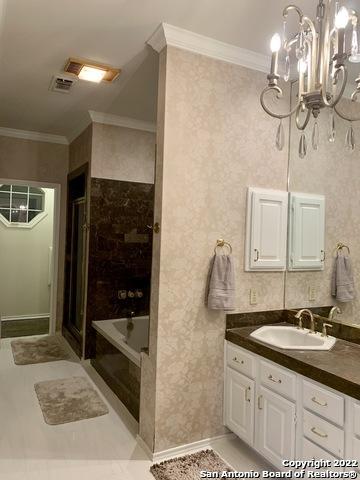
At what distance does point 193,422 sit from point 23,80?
3034mm

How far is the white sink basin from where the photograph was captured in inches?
87.5

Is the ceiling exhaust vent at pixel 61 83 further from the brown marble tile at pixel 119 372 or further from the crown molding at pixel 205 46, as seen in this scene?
the brown marble tile at pixel 119 372

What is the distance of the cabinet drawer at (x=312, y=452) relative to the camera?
1.71 metres

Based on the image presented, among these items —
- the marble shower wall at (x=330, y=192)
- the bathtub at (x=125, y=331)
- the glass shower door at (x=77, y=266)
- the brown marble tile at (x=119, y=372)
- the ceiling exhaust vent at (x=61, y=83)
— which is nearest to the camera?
the marble shower wall at (x=330, y=192)

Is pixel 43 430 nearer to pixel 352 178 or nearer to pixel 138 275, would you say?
pixel 138 275

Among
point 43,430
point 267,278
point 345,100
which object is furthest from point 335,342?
point 43,430

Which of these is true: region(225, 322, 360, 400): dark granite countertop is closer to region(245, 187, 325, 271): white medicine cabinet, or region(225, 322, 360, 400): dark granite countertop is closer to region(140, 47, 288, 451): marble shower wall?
region(140, 47, 288, 451): marble shower wall

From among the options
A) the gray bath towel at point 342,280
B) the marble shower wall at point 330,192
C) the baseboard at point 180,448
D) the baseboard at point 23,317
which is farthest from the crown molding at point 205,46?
the baseboard at point 23,317

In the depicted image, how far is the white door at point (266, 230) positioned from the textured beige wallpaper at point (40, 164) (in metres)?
3.11

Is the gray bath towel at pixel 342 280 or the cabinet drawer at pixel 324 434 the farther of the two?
the gray bath towel at pixel 342 280

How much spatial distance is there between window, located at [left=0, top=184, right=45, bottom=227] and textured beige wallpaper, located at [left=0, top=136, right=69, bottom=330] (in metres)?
1.08

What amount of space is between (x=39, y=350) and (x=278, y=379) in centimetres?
323

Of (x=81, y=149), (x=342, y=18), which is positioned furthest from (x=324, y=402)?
(x=81, y=149)

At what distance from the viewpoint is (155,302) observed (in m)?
2.27
